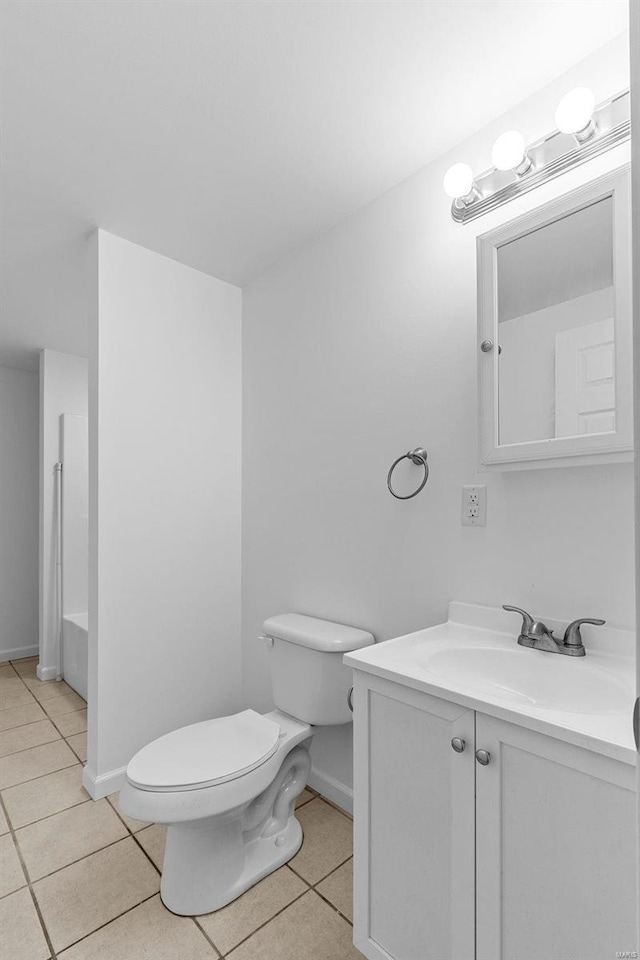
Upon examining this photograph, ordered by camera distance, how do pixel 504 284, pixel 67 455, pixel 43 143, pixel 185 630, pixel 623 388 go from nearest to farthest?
pixel 623 388
pixel 504 284
pixel 43 143
pixel 185 630
pixel 67 455

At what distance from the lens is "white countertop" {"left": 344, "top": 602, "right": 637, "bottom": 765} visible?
34.2 inches

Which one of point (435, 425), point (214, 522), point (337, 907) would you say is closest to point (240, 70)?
point (435, 425)

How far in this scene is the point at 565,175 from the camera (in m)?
1.35

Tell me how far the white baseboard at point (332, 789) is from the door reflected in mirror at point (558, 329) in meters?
1.46

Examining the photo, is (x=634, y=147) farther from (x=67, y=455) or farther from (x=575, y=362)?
(x=67, y=455)

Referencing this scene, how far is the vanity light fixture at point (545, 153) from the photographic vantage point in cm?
119

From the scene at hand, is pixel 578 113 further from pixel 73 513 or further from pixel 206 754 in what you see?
pixel 73 513

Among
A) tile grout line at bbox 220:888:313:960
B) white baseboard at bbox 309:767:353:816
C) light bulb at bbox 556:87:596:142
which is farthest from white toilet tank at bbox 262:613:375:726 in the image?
light bulb at bbox 556:87:596:142

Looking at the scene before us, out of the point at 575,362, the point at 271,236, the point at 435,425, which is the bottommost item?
the point at 435,425

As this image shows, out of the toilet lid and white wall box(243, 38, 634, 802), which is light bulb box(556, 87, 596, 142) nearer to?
white wall box(243, 38, 634, 802)

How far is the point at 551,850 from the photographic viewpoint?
34.6 inches

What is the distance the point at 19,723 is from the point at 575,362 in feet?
10.3

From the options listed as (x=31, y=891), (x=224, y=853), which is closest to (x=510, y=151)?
(x=224, y=853)

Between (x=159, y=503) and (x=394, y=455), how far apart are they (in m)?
1.10
